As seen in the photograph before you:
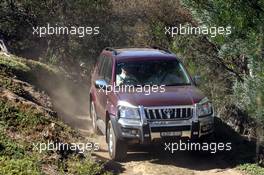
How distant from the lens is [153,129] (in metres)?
9.37

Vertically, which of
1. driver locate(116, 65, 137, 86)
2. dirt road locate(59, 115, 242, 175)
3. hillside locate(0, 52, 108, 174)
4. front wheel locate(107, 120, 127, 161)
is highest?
driver locate(116, 65, 137, 86)

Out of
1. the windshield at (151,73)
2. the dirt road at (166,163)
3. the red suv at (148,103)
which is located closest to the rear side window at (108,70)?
the red suv at (148,103)

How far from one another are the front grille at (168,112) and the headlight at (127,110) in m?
0.19

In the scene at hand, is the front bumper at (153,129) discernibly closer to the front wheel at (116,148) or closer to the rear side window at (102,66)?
the front wheel at (116,148)

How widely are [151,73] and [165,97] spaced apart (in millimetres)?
1215

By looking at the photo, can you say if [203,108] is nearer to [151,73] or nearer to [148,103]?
[148,103]

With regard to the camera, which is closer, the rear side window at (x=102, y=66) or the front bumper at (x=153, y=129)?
the front bumper at (x=153, y=129)

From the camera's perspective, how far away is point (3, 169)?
7.56 metres

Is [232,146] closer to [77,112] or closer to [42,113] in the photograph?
[42,113]

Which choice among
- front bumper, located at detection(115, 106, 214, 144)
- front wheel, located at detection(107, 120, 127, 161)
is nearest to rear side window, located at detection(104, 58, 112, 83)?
front wheel, located at detection(107, 120, 127, 161)

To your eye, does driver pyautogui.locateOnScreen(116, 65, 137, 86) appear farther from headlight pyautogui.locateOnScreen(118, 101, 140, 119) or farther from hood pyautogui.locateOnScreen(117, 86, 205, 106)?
headlight pyautogui.locateOnScreen(118, 101, 140, 119)

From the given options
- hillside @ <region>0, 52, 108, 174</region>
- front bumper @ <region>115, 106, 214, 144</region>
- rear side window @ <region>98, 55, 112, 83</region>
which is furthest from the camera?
rear side window @ <region>98, 55, 112, 83</region>

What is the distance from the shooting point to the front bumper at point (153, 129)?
935 centimetres

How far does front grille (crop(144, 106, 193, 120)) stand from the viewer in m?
9.41
